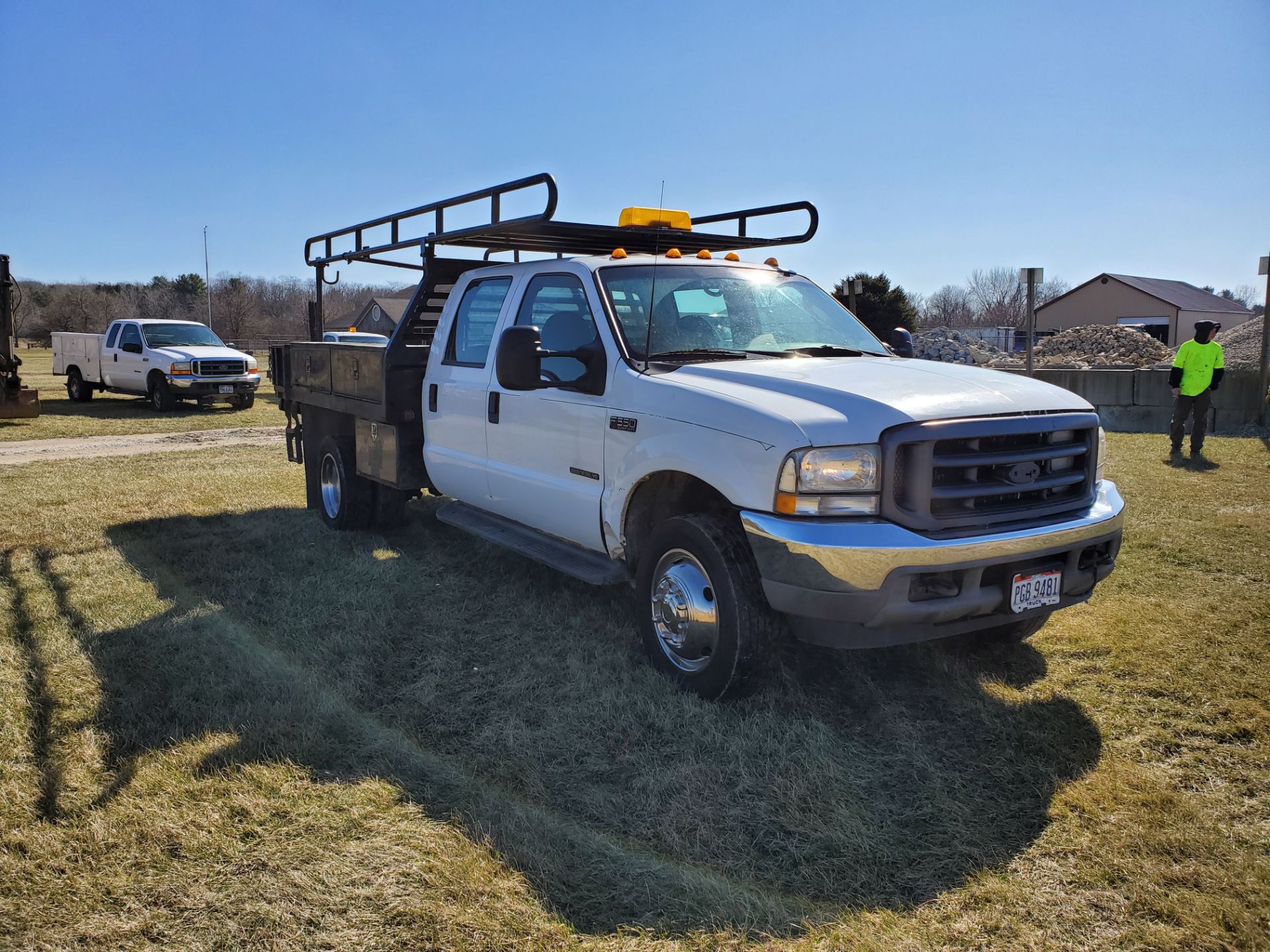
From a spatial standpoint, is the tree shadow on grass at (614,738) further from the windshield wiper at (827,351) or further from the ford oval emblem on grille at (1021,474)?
the windshield wiper at (827,351)

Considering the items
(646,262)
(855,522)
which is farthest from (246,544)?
(855,522)

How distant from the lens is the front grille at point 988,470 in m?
3.62

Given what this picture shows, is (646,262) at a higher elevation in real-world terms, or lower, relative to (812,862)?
higher

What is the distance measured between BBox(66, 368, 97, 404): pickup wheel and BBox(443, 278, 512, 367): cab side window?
18.8 meters

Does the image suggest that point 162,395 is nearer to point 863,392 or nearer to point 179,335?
point 179,335

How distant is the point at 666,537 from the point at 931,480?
1.20 meters

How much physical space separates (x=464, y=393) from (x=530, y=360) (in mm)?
1538

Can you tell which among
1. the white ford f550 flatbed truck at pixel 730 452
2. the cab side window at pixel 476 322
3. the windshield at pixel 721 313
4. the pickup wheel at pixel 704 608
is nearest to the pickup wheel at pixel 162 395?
the white ford f550 flatbed truck at pixel 730 452

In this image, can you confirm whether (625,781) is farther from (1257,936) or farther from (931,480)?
(1257,936)

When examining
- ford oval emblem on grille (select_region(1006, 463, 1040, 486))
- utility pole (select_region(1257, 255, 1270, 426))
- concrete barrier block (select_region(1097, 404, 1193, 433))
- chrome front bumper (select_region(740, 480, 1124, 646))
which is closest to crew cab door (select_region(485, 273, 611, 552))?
chrome front bumper (select_region(740, 480, 1124, 646))

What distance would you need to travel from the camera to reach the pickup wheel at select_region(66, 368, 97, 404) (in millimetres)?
21375

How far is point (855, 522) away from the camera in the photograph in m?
3.64

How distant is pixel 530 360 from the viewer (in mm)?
4516

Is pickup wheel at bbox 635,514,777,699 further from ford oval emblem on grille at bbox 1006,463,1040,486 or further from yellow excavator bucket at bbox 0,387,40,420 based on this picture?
yellow excavator bucket at bbox 0,387,40,420
